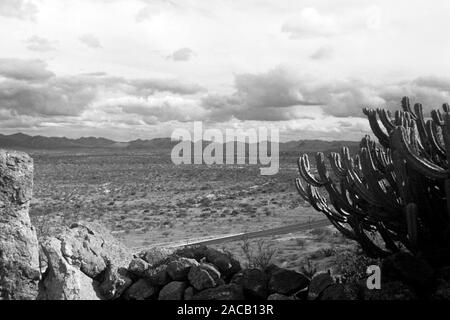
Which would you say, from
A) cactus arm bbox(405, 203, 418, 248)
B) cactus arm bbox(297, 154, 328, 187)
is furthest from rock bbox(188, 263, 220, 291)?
cactus arm bbox(405, 203, 418, 248)

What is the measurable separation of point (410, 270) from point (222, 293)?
107 inches

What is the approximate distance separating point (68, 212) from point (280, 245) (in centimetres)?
1780

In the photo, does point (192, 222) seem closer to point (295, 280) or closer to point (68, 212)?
point (68, 212)

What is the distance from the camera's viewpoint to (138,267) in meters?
8.63

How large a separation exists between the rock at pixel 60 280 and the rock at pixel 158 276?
2.97 feet

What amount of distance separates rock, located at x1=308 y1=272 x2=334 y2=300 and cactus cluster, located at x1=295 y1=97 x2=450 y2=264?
4.29ft

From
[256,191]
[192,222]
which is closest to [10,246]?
[192,222]

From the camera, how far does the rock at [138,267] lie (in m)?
8.59

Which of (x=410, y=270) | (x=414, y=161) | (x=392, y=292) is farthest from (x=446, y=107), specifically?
(x=392, y=292)

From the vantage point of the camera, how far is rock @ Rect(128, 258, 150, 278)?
859 cm

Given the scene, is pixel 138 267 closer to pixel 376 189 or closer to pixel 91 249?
pixel 91 249

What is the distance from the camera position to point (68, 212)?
29.5m

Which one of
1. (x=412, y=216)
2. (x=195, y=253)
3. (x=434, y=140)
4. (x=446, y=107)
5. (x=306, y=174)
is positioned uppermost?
(x=446, y=107)

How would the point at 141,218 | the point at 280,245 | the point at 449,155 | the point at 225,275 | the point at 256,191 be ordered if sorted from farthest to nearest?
the point at 256,191 → the point at 141,218 → the point at 280,245 → the point at 225,275 → the point at 449,155
